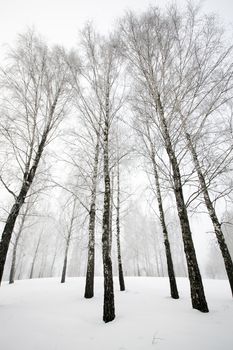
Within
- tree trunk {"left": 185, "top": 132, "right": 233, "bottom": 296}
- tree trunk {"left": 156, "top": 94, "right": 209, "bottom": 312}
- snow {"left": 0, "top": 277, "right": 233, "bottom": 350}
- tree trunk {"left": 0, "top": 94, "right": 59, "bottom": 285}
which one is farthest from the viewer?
tree trunk {"left": 185, "top": 132, "right": 233, "bottom": 296}

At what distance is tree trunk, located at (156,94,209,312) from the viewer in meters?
4.69

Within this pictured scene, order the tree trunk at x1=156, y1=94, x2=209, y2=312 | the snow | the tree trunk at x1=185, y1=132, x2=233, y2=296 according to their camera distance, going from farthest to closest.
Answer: the tree trunk at x1=185, y1=132, x2=233, y2=296 < the tree trunk at x1=156, y1=94, x2=209, y2=312 < the snow

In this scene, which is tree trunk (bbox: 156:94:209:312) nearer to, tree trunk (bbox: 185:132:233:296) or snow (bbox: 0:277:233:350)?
snow (bbox: 0:277:233:350)

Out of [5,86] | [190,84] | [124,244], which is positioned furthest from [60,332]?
[124,244]

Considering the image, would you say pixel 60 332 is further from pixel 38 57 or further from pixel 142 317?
pixel 38 57

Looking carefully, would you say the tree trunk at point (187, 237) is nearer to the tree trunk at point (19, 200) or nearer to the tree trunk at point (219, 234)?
the tree trunk at point (219, 234)


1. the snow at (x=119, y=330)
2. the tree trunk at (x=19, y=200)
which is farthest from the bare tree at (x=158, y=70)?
the tree trunk at (x=19, y=200)

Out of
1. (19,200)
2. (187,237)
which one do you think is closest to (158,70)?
(187,237)

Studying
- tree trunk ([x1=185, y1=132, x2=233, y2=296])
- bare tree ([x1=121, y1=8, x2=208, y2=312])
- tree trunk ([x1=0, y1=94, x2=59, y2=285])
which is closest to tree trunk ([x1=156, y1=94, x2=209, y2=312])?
bare tree ([x1=121, y1=8, x2=208, y2=312])

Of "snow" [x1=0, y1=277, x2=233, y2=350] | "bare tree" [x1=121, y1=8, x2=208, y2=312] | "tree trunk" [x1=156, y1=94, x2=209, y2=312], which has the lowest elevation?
"snow" [x1=0, y1=277, x2=233, y2=350]

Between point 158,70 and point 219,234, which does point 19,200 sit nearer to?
→ point 158,70

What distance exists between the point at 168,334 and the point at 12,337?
3237 millimetres

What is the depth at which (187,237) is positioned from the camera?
5.08m

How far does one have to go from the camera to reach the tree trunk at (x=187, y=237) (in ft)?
15.4
